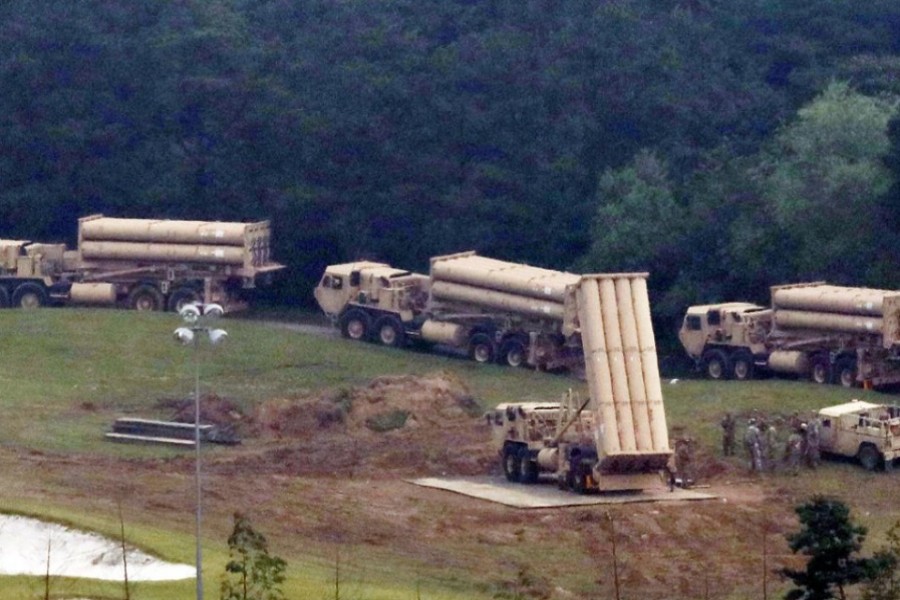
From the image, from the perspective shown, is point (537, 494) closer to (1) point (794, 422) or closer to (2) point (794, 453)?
(2) point (794, 453)

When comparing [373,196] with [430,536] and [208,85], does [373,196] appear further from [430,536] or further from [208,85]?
[430,536]

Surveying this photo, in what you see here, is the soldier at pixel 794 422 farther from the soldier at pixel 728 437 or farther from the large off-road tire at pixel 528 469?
the large off-road tire at pixel 528 469

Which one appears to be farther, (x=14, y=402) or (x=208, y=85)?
(x=208, y=85)

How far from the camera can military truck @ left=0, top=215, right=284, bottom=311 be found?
6525 centimetres

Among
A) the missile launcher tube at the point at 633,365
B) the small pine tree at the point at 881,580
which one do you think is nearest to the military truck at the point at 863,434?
the missile launcher tube at the point at 633,365

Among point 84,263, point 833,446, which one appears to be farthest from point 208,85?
point 833,446

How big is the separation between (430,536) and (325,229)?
36371mm

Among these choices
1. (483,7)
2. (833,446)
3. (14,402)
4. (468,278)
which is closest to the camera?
(833,446)

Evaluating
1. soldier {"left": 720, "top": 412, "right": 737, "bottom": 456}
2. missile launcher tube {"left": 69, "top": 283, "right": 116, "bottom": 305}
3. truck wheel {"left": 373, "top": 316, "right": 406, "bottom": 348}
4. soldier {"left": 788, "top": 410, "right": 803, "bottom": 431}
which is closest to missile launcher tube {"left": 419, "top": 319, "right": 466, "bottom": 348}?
truck wheel {"left": 373, "top": 316, "right": 406, "bottom": 348}

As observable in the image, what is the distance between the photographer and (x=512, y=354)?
58.9 meters

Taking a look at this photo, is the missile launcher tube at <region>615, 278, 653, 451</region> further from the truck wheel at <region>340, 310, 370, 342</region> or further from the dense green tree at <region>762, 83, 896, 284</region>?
the dense green tree at <region>762, 83, 896, 284</region>

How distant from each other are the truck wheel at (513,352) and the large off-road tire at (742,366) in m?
5.89

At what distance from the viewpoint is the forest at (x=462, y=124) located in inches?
2635

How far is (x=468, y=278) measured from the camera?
59562 millimetres
